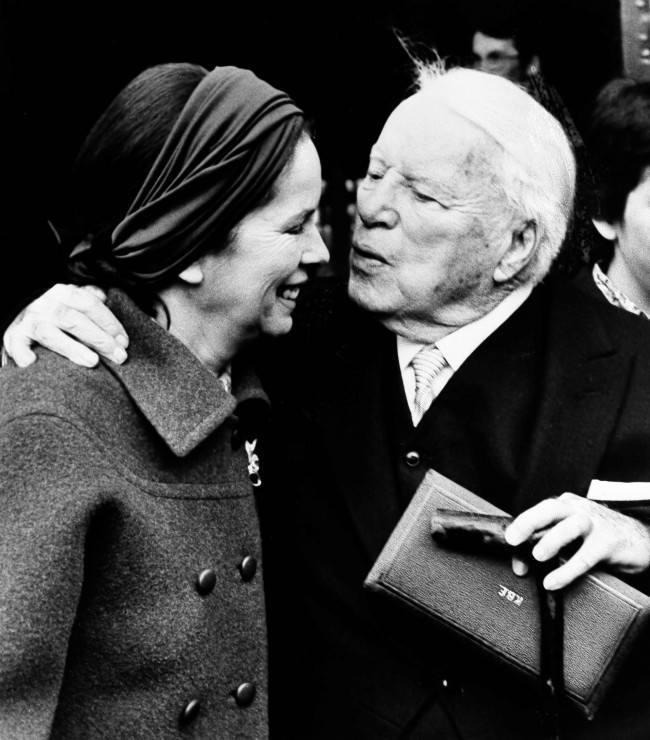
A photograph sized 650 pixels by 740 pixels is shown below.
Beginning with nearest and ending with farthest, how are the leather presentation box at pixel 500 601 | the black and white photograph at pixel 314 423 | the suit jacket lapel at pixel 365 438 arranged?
the black and white photograph at pixel 314 423 → the leather presentation box at pixel 500 601 → the suit jacket lapel at pixel 365 438

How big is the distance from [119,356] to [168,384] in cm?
12

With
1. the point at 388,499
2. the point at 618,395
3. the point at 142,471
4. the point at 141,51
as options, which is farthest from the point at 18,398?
the point at 141,51

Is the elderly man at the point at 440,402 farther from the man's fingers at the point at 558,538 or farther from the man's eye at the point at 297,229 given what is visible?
the man's eye at the point at 297,229

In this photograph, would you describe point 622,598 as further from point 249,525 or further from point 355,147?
point 355,147

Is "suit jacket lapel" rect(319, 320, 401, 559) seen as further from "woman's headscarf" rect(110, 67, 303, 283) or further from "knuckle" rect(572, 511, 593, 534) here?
"woman's headscarf" rect(110, 67, 303, 283)

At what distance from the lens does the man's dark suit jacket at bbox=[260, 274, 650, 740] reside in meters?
2.35

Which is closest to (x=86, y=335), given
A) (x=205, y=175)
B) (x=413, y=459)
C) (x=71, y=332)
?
(x=71, y=332)

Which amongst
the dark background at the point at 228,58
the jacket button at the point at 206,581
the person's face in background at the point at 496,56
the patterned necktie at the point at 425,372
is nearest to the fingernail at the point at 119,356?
the jacket button at the point at 206,581

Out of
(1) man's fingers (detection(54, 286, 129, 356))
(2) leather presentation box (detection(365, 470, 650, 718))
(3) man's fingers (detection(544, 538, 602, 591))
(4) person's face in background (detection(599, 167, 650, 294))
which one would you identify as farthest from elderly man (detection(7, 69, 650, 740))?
(1) man's fingers (detection(54, 286, 129, 356))

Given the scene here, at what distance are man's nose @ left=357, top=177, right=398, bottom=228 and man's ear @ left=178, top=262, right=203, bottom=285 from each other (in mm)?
625

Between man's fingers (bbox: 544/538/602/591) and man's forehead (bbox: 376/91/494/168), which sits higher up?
man's forehead (bbox: 376/91/494/168)

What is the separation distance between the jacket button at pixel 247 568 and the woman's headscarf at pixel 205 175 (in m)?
0.64

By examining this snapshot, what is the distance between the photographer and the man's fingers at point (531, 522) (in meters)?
2.05

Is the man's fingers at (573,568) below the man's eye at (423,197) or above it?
below
